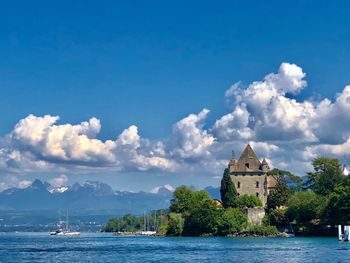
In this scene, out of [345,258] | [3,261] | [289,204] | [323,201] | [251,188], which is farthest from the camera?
[251,188]

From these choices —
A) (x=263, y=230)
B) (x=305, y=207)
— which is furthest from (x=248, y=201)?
(x=305, y=207)

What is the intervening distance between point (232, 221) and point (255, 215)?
5.91 metres

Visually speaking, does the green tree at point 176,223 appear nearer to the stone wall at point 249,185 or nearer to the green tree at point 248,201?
the green tree at point 248,201

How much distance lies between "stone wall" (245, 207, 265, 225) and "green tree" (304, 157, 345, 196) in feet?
40.5

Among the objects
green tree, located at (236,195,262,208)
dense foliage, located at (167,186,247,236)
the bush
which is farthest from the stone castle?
the bush

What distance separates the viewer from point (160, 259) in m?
69.4

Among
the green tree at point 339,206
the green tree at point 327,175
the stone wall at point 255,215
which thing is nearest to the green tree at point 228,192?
the stone wall at point 255,215

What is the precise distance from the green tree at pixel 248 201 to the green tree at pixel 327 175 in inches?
465

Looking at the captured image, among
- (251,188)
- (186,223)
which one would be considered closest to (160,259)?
(186,223)

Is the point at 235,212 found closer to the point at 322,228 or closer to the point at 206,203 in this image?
the point at 206,203

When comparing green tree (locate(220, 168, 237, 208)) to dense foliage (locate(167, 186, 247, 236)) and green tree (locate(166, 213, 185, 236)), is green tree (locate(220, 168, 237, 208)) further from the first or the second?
green tree (locate(166, 213, 185, 236))

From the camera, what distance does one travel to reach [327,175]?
134 m

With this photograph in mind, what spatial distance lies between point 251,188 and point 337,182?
787 inches

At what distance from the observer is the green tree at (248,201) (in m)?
137
